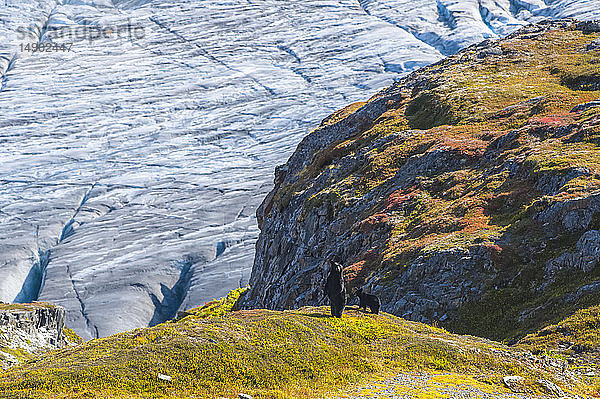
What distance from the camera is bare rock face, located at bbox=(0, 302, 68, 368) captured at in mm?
61469

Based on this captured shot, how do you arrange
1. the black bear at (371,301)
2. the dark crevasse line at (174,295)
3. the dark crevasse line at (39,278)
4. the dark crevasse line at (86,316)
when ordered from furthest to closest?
the dark crevasse line at (39,278), the dark crevasse line at (174,295), the dark crevasse line at (86,316), the black bear at (371,301)

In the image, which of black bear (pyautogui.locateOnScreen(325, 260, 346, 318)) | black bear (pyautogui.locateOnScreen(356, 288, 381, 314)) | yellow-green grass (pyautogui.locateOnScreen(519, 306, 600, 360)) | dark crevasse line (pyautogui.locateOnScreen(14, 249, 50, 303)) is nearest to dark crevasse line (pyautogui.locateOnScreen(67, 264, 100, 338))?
dark crevasse line (pyautogui.locateOnScreen(14, 249, 50, 303))

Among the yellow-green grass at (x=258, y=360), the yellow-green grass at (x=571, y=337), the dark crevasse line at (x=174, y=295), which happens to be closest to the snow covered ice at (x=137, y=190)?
the dark crevasse line at (x=174, y=295)

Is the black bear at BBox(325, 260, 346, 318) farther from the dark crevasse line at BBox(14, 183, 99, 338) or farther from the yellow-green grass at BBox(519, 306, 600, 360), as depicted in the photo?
the dark crevasse line at BBox(14, 183, 99, 338)

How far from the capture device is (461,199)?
34.8m

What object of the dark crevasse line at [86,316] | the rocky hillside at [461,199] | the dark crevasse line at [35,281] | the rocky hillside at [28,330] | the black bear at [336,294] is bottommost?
the dark crevasse line at [35,281]

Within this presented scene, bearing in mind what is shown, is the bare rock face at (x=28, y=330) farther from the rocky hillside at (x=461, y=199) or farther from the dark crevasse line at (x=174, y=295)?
the dark crevasse line at (x=174, y=295)

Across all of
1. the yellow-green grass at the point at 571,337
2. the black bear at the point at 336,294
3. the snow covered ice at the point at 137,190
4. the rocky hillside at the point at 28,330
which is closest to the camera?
the yellow-green grass at the point at 571,337

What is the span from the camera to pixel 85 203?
139000 mm

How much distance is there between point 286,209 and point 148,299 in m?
67.8

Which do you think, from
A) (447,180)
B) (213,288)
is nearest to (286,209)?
(447,180)

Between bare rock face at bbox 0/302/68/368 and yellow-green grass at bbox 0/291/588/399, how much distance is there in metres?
46.1

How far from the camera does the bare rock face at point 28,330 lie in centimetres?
6147

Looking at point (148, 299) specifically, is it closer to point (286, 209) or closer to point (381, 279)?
point (286, 209)
